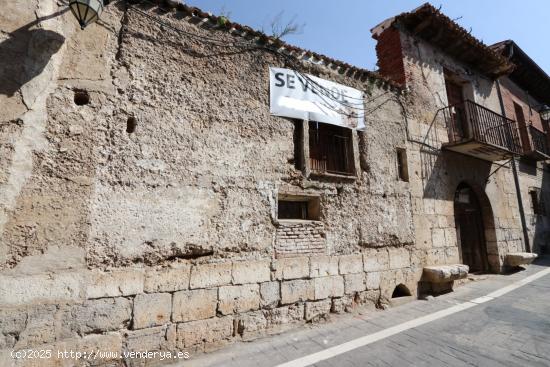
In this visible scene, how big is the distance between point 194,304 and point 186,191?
1412 millimetres

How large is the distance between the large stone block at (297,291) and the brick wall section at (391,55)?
17.6 ft

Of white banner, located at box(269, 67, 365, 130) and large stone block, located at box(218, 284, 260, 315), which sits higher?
white banner, located at box(269, 67, 365, 130)

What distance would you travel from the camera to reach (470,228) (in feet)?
25.7

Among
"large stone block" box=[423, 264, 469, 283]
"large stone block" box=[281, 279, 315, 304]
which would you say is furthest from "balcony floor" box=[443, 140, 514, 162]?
"large stone block" box=[281, 279, 315, 304]

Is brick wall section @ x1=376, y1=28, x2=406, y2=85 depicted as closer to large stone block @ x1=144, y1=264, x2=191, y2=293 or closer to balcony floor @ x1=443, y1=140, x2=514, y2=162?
balcony floor @ x1=443, y1=140, x2=514, y2=162

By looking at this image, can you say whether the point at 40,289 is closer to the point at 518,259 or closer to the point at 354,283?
the point at 354,283

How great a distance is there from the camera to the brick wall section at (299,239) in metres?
4.38

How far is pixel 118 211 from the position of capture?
3.36m

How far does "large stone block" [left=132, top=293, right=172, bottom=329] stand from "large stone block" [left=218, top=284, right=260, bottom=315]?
647 mm

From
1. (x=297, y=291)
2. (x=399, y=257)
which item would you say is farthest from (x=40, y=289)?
(x=399, y=257)

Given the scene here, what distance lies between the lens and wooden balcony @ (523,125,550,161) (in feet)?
32.2

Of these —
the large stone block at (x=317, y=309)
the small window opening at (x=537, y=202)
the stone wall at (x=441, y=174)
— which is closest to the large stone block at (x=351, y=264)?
the large stone block at (x=317, y=309)

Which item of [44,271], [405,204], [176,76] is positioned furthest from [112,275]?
[405,204]

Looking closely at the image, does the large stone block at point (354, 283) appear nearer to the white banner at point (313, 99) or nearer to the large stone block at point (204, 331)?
the large stone block at point (204, 331)
